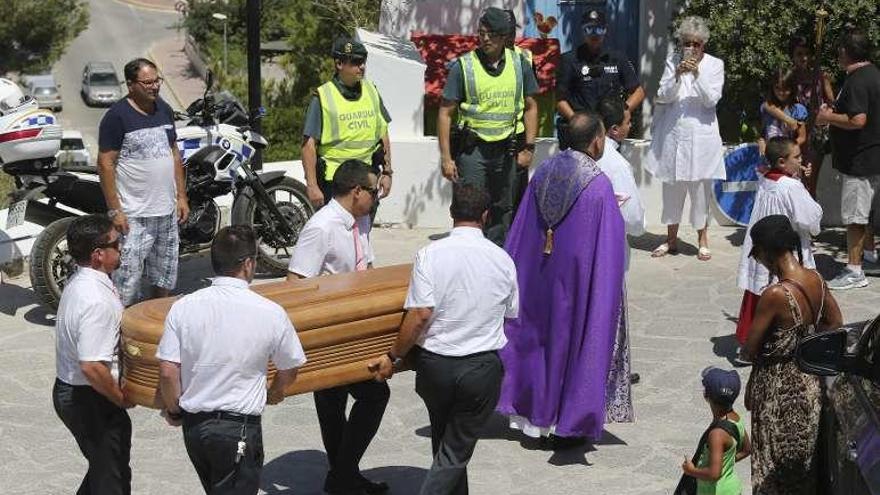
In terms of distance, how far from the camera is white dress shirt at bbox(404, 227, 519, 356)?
19.2ft

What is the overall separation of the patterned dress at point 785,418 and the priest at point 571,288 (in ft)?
4.37

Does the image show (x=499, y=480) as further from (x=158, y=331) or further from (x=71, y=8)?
(x=71, y=8)

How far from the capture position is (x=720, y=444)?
18.7 ft

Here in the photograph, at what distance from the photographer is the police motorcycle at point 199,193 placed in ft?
31.8

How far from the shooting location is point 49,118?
32.8 ft

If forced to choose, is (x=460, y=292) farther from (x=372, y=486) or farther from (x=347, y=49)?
(x=347, y=49)

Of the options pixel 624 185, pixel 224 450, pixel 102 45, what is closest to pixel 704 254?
pixel 624 185

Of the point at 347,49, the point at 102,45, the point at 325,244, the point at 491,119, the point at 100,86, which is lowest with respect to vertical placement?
the point at 100,86

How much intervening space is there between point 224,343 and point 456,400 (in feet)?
3.88

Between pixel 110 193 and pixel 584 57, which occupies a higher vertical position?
pixel 584 57

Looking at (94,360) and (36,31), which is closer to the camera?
(94,360)

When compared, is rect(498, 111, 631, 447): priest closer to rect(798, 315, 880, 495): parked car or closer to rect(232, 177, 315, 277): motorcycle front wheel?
rect(798, 315, 880, 495): parked car

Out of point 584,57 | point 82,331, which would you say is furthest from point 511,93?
point 82,331

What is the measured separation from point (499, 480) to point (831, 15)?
626 centimetres
